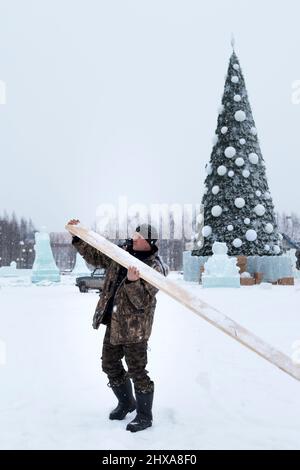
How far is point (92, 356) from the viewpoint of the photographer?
19.7ft

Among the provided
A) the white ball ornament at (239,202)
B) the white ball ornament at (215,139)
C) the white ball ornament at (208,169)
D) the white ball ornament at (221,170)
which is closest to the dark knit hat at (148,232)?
the white ball ornament at (239,202)

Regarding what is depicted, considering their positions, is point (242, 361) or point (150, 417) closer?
point (150, 417)

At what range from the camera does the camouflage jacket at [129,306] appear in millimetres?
3248

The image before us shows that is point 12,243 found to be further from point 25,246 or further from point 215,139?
point 215,139

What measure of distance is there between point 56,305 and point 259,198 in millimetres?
13789

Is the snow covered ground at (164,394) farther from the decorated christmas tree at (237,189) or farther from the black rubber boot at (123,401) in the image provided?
the decorated christmas tree at (237,189)

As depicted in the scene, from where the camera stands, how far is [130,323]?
3348 mm

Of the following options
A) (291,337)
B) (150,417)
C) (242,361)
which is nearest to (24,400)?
(150,417)

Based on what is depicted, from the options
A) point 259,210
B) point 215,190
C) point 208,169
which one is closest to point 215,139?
point 208,169

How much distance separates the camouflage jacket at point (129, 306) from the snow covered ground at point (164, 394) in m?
0.71

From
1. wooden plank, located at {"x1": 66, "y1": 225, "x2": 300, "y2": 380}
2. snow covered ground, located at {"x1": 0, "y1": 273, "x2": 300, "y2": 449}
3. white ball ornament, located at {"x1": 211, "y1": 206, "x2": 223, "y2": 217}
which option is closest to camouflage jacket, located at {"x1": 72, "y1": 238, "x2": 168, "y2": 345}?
wooden plank, located at {"x1": 66, "y1": 225, "x2": 300, "y2": 380}

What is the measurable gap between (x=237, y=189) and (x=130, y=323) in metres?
20.5

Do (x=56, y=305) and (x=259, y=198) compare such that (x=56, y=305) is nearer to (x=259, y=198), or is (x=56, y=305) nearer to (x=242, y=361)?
(x=242, y=361)
